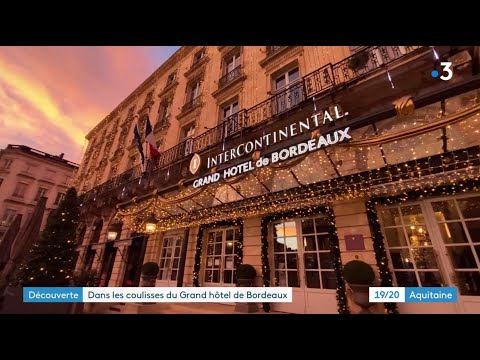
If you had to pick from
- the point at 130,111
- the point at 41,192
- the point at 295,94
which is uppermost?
the point at 130,111

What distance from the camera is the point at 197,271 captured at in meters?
8.19

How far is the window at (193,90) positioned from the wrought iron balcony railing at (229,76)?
219 cm

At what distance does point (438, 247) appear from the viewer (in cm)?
457

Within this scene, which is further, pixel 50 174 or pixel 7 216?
pixel 50 174

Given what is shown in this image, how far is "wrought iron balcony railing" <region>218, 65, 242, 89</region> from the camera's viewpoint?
11.5 meters

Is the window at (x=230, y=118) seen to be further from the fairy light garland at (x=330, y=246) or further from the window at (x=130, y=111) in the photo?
the window at (x=130, y=111)

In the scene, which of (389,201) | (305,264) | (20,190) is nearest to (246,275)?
(305,264)

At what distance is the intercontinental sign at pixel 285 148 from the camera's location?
482 centimetres

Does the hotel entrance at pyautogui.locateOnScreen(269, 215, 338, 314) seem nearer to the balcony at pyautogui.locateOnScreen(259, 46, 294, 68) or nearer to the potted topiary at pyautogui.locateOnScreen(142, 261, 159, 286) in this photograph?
the potted topiary at pyautogui.locateOnScreen(142, 261, 159, 286)

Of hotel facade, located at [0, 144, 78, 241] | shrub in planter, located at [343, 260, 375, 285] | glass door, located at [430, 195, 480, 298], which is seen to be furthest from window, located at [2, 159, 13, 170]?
glass door, located at [430, 195, 480, 298]

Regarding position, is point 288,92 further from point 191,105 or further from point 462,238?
point 191,105

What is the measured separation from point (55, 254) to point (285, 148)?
376 inches

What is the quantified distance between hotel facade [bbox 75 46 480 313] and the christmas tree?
182 cm
